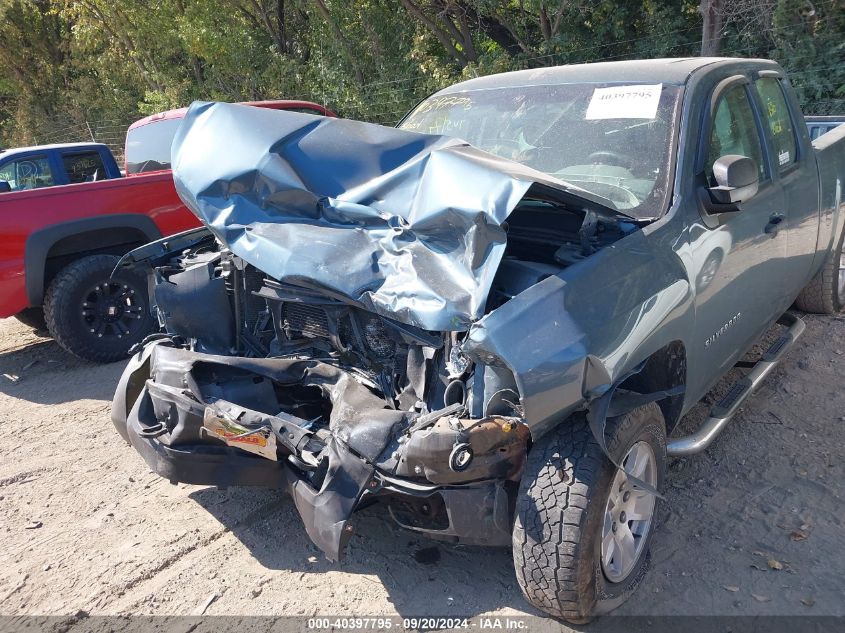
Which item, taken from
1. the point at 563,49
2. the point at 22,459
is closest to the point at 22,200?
the point at 22,459

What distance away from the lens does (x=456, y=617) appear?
284 cm

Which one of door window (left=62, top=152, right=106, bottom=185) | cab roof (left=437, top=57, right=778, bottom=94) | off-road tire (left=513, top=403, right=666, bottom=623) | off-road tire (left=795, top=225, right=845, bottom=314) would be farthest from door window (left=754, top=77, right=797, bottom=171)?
door window (left=62, top=152, right=106, bottom=185)

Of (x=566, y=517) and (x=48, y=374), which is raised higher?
(x=566, y=517)

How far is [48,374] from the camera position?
6023mm

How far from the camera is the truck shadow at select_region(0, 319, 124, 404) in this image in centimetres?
551

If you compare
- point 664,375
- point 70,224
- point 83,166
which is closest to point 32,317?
point 70,224

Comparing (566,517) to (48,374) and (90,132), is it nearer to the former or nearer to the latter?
(48,374)

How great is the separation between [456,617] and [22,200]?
4.71 metres

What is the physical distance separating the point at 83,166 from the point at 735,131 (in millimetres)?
6018

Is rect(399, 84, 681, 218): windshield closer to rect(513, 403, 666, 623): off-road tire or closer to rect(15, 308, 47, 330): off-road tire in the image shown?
rect(513, 403, 666, 623): off-road tire

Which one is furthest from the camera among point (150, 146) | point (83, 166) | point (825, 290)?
point (150, 146)

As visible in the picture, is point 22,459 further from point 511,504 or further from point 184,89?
point 184,89

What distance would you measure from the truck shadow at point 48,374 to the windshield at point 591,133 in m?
3.47

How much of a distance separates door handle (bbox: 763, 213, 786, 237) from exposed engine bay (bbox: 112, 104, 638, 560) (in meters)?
1.21
